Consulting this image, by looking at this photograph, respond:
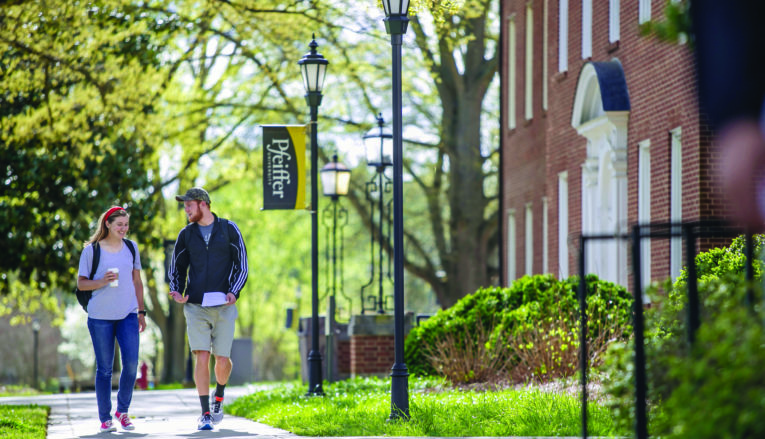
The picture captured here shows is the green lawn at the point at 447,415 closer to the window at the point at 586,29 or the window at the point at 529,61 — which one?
the window at the point at 586,29

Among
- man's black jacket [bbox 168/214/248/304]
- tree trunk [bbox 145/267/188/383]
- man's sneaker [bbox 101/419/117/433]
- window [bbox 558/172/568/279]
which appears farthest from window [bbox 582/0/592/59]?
tree trunk [bbox 145/267/188/383]

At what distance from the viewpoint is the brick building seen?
14.0 meters

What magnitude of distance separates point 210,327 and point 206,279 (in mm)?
A: 462

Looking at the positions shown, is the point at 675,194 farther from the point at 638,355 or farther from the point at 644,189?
the point at 638,355

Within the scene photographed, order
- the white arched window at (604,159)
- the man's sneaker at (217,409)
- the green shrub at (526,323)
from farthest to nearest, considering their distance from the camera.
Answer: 1. the white arched window at (604,159)
2. the green shrub at (526,323)
3. the man's sneaker at (217,409)

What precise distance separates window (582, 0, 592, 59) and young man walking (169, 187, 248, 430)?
31.7 feet

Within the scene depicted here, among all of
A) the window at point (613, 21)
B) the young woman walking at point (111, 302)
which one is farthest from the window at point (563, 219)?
the young woman walking at point (111, 302)

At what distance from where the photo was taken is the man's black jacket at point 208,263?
31.2 ft

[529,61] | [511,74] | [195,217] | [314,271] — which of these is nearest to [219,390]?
[195,217]

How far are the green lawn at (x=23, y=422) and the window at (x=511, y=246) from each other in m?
12.3

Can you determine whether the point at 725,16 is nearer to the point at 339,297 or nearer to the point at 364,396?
the point at 364,396

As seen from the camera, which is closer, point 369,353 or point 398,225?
point 398,225

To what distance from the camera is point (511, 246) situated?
77.8ft

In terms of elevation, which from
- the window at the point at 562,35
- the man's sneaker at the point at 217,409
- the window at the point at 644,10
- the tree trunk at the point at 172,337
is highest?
the window at the point at 562,35
